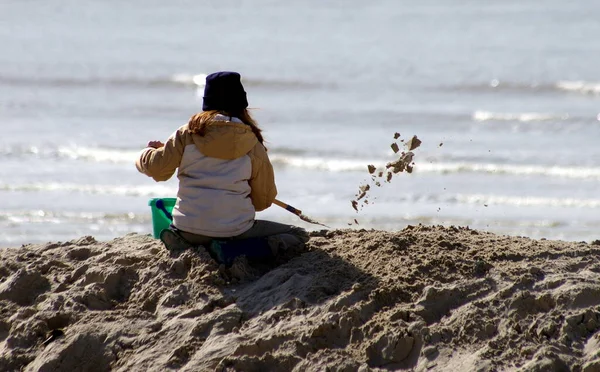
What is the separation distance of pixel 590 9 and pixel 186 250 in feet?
52.2

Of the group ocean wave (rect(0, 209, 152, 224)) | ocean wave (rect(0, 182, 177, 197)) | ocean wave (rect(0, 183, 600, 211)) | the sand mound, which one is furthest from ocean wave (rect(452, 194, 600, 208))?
the sand mound

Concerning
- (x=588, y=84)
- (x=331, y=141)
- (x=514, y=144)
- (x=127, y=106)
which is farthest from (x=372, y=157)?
(x=588, y=84)

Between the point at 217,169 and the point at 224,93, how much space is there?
1.29 ft

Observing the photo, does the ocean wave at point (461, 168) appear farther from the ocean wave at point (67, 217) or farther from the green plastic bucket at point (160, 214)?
the green plastic bucket at point (160, 214)

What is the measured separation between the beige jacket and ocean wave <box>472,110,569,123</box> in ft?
21.6

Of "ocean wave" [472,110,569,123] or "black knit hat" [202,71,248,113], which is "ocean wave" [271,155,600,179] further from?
"black knit hat" [202,71,248,113]

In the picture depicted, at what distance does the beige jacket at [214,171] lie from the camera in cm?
486

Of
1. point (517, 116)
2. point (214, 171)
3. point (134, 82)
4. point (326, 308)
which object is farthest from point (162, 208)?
point (134, 82)

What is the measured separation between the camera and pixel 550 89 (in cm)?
1284

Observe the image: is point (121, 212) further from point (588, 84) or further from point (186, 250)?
point (588, 84)

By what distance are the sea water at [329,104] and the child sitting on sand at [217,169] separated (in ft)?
1.73

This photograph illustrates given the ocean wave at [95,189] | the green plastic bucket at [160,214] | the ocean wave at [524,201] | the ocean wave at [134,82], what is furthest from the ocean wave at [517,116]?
the green plastic bucket at [160,214]

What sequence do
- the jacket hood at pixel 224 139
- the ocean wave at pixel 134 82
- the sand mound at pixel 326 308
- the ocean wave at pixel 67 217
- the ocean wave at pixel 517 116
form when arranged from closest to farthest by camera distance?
the sand mound at pixel 326 308, the jacket hood at pixel 224 139, the ocean wave at pixel 67 217, the ocean wave at pixel 517 116, the ocean wave at pixel 134 82

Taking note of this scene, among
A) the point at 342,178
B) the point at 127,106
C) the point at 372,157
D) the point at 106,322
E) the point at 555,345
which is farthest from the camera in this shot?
the point at 127,106
